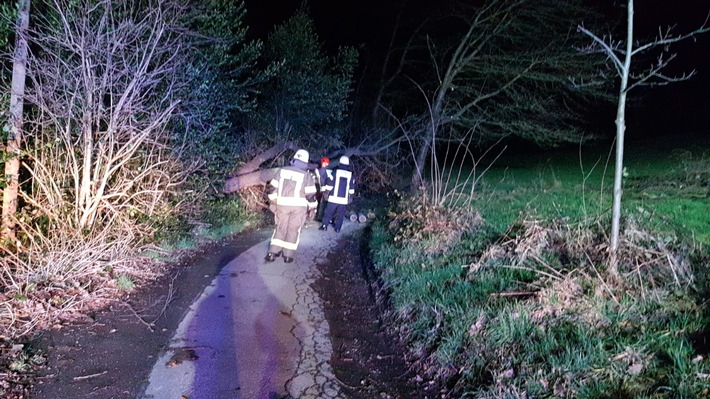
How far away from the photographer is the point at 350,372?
4.23m

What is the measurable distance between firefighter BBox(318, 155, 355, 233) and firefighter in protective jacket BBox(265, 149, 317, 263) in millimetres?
2387

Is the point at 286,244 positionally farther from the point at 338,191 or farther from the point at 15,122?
the point at 15,122

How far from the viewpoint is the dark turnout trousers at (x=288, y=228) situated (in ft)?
24.8

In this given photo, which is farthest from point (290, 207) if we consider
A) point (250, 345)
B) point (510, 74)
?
point (510, 74)

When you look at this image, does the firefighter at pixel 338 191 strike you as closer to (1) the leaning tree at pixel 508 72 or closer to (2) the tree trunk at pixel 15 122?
(1) the leaning tree at pixel 508 72

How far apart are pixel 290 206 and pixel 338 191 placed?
8.66 ft

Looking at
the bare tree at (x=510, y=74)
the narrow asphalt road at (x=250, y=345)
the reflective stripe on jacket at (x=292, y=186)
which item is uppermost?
the bare tree at (x=510, y=74)

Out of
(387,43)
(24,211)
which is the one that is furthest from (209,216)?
(387,43)

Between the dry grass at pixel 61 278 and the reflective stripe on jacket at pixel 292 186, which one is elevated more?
the reflective stripe on jacket at pixel 292 186

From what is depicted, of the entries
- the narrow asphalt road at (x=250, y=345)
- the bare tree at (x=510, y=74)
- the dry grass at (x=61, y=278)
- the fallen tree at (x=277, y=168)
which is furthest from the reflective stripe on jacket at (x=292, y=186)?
the bare tree at (x=510, y=74)

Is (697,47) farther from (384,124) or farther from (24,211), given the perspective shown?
(24,211)

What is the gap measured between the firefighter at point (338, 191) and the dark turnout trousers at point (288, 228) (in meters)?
2.44

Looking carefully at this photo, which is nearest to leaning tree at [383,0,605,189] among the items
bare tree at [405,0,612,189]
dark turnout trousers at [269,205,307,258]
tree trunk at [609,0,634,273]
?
bare tree at [405,0,612,189]

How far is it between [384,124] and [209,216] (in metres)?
10.2
